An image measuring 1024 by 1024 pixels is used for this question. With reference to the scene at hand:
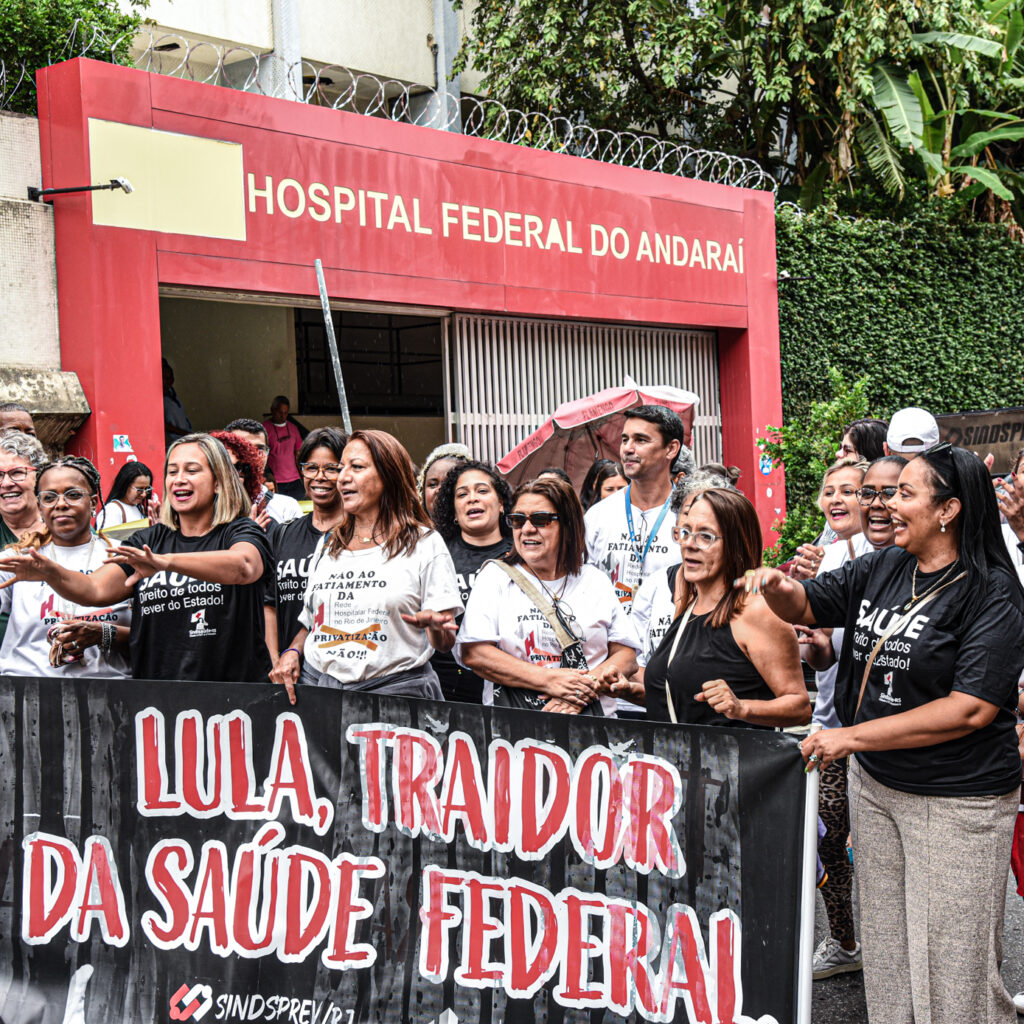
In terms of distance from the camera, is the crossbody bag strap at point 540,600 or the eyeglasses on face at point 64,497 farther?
the eyeglasses on face at point 64,497

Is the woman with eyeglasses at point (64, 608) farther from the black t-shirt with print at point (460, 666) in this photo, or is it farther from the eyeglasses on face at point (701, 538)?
the eyeglasses on face at point (701, 538)

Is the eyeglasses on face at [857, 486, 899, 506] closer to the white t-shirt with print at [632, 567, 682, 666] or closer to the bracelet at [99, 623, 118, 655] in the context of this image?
the white t-shirt with print at [632, 567, 682, 666]

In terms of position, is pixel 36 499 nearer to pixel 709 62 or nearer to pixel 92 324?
pixel 92 324

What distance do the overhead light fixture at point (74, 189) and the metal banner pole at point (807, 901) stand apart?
7.86 meters

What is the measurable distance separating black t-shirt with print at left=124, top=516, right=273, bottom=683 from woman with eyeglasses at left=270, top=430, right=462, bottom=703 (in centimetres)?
20

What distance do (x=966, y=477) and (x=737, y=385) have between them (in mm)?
12072

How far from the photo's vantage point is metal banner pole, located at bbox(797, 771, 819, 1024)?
3268 millimetres

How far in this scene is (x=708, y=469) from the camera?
6.01m

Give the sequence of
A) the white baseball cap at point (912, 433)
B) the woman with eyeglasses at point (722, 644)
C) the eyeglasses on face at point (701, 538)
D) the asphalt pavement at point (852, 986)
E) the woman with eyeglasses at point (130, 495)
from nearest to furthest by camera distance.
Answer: the woman with eyeglasses at point (722, 644), the eyeglasses on face at point (701, 538), the asphalt pavement at point (852, 986), the white baseball cap at point (912, 433), the woman with eyeglasses at point (130, 495)

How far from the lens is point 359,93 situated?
17.4m

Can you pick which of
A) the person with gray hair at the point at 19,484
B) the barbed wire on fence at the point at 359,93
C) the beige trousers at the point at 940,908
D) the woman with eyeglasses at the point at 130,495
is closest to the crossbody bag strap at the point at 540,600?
the beige trousers at the point at 940,908

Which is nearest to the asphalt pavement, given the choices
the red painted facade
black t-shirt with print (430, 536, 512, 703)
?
black t-shirt with print (430, 536, 512, 703)

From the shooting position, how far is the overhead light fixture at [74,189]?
941cm

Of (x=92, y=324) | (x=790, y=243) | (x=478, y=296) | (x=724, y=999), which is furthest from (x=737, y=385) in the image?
(x=724, y=999)
